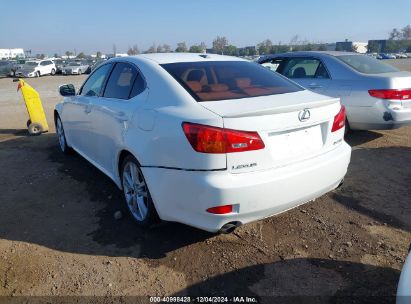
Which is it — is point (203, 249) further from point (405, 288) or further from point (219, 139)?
point (405, 288)

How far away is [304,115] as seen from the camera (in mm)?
2895

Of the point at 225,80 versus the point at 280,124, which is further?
the point at 225,80

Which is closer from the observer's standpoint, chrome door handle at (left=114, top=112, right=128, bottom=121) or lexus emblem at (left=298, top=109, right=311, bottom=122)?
lexus emblem at (left=298, top=109, right=311, bottom=122)

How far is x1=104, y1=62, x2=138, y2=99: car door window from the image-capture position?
11.9ft

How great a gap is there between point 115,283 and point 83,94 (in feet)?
9.54

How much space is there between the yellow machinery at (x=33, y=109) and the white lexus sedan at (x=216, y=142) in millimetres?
4571

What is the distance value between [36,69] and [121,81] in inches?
1295

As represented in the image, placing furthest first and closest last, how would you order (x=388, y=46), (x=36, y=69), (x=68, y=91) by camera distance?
(x=388, y=46) → (x=36, y=69) → (x=68, y=91)

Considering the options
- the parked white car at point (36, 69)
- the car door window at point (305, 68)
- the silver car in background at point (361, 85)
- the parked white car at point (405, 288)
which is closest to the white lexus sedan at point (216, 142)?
the parked white car at point (405, 288)

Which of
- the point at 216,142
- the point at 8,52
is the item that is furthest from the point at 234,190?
the point at 8,52

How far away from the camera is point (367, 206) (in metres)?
3.92

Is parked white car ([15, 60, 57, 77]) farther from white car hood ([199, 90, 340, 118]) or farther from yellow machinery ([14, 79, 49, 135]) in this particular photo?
white car hood ([199, 90, 340, 118])

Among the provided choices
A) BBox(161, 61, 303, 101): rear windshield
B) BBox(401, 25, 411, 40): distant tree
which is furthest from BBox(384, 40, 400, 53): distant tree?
BBox(161, 61, 303, 101): rear windshield

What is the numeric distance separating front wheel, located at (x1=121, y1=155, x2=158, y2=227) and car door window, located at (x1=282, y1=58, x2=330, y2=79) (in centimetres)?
437
